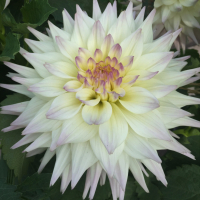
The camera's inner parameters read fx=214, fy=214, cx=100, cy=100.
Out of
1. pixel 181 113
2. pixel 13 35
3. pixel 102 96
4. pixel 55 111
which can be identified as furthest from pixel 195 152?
pixel 13 35

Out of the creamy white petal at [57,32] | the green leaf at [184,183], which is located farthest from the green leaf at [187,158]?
the creamy white petal at [57,32]

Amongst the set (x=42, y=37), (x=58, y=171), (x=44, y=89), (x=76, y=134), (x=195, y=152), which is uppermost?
(x=42, y=37)

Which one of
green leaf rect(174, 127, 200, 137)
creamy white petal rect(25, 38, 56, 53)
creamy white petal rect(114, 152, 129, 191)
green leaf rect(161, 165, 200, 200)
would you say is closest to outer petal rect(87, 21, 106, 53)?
creamy white petal rect(25, 38, 56, 53)

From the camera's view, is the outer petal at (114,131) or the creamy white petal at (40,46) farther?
the creamy white petal at (40,46)

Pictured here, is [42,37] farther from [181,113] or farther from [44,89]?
[181,113]

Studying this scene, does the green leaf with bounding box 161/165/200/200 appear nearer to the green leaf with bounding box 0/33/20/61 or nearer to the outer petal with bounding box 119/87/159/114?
the outer petal with bounding box 119/87/159/114

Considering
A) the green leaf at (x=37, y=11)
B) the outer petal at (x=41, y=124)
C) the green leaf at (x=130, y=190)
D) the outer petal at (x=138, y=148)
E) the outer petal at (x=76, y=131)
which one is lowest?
the green leaf at (x=130, y=190)

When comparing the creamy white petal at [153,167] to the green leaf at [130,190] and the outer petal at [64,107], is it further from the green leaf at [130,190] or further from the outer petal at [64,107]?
the green leaf at [130,190]
